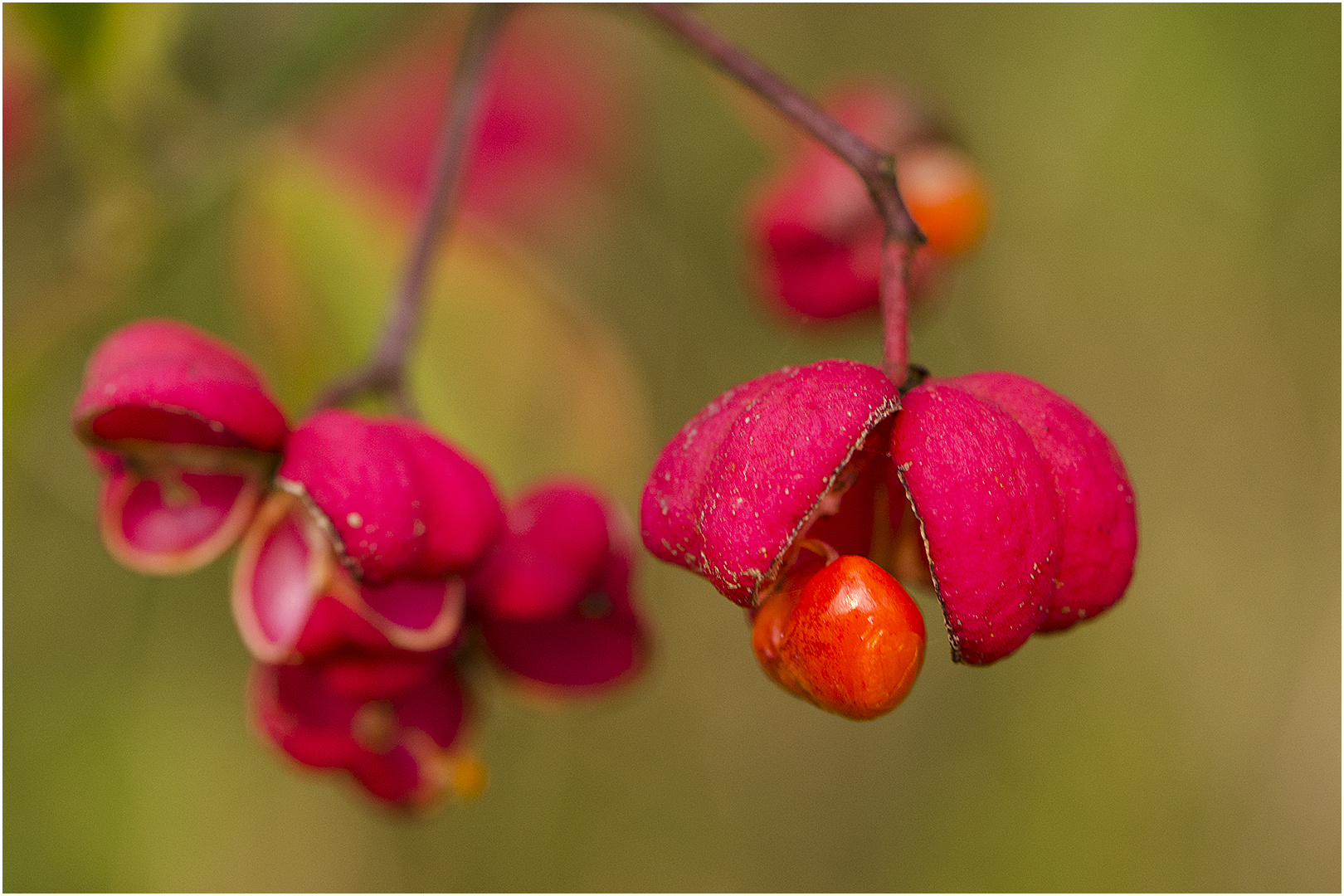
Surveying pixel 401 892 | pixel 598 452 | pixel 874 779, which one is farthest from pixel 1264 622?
pixel 401 892

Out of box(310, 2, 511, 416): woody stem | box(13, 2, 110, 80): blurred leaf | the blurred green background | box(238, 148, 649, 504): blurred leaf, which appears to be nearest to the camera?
box(310, 2, 511, 416): woody stem

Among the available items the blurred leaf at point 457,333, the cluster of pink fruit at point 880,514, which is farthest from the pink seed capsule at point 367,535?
the blurred leaf at point 457,333

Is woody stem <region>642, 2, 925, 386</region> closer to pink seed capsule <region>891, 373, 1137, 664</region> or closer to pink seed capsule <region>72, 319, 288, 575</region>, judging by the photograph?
pink seed capsule <region>891, 373, 1137, 664</region>

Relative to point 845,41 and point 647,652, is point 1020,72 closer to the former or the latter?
point 845,41

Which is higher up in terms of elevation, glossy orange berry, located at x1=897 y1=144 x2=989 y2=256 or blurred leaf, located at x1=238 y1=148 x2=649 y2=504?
glossy orange berry, located at x1=897 y1=144 x2=989 y2=256

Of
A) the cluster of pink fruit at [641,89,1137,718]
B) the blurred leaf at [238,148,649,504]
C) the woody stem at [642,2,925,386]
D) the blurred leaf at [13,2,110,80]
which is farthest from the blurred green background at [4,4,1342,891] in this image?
the cluster of pink fruit at [641,89,1137,718]

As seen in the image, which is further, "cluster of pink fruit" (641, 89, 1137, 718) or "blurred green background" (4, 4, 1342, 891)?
"blurred green background" (4, 4, 1342, 891)

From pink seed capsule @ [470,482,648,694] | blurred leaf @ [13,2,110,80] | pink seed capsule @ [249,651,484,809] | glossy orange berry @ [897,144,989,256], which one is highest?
blurred leaf @ [13,2,110,80]

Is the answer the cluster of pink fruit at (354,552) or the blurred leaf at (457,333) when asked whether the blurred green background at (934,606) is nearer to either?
the blurred leaf at (457,333)
